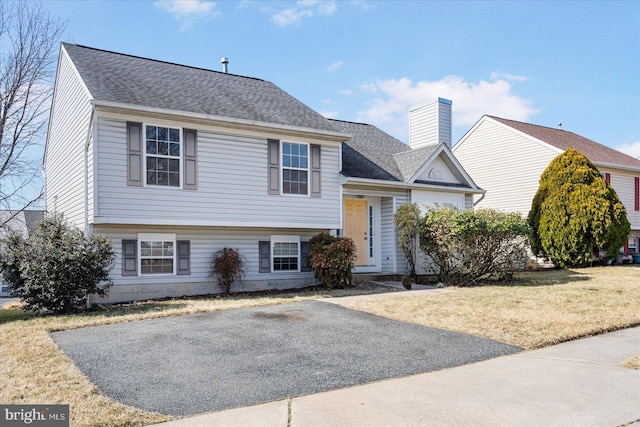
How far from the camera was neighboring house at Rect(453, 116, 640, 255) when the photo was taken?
21750 millimetres

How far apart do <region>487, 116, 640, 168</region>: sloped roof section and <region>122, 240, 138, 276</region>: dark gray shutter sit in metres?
17.6

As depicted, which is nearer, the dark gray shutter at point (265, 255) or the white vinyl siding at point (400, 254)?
the dark gray shutter at point (265, 255)

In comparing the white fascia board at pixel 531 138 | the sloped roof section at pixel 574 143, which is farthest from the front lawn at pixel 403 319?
the sloped roof section at pixel 574 143

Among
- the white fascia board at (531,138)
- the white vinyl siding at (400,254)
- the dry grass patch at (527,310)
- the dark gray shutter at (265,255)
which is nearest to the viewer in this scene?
the dry grass patch at (527,310)

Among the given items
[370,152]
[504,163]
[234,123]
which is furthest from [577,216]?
[234,123]

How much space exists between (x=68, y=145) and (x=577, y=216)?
16.7 metres

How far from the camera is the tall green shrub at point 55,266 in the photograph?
388 inches

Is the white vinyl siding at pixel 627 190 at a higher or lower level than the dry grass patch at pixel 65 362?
higher

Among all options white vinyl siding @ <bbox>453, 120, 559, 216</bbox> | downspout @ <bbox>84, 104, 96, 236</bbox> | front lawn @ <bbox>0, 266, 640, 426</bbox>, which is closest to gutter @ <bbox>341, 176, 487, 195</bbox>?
front lawn @ <bbox>0, 266, 640, 426</bbox>

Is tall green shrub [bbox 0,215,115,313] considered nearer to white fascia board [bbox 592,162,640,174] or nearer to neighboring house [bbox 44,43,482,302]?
neighboring house [bbox 44,43,482,302]

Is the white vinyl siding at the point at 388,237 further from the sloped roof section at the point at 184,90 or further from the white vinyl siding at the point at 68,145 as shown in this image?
the white vinyl siding at the point at 68,145

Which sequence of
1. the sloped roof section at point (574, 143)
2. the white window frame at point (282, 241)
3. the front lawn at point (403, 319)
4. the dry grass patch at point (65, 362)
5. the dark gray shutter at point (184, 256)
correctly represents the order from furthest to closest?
the sloped roof section at point (574, 143) < the white window frame at point (282, 241) < the dark gray shutter at point (184, 256) < the front lawn at point (403, 319) < the dry grass patch at point (65, 362)

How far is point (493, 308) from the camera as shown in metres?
9.62

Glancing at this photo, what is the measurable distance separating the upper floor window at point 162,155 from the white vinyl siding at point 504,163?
51.5 ft
